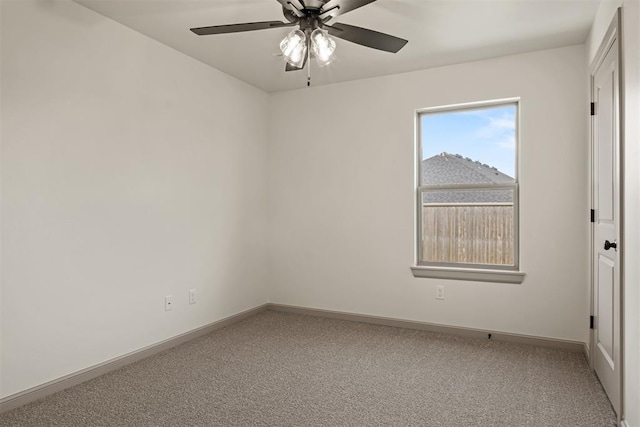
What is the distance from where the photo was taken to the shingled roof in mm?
3592

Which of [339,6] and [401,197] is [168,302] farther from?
[339,6]

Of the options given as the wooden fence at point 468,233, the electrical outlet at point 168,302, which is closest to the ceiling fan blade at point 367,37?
the wooden fence at point 468,233

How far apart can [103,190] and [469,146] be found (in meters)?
2.99

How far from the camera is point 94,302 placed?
2719 mm

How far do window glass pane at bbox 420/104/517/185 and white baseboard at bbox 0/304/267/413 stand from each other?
7.96ft

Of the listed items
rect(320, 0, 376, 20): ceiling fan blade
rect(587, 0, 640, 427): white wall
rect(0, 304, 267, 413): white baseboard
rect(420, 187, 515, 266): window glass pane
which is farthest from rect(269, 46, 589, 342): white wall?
rect(320, 0, 376, 20): ceiling fan blade

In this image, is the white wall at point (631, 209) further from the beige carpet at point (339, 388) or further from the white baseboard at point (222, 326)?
the beige carpet at point (339, 388)

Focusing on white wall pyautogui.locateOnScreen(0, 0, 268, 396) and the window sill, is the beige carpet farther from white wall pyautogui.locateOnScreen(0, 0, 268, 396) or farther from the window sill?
the window sill

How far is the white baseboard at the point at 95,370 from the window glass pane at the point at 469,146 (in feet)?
7.96

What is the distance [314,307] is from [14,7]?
3.34 metres

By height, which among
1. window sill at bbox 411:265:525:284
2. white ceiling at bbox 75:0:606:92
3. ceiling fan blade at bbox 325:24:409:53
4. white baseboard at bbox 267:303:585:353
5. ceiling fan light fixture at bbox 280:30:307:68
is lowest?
white baseboard at bbox 267:303:585:353

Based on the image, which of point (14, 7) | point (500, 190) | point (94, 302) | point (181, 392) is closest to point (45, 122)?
point (14, 7)

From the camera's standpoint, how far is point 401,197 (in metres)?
3.86

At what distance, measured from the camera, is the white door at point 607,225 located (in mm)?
2162
